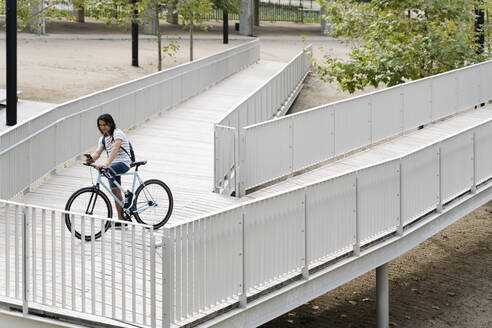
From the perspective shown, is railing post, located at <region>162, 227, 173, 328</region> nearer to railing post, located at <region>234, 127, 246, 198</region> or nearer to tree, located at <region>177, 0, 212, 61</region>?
railing post, located at <region>234, 127, 246, 198</region>

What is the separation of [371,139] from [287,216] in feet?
27.2

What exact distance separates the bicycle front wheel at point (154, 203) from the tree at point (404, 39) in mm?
16168

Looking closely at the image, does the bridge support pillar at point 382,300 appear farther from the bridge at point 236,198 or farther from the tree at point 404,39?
the tree at point 404,39

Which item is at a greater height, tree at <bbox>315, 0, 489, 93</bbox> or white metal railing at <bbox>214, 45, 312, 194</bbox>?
tree at <bbox>315, 0, 489, 93</bbox>

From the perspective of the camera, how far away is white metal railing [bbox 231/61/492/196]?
15766 millimetres

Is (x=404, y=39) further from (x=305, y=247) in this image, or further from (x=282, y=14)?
(x=282, y=14)

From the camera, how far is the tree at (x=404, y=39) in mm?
28281

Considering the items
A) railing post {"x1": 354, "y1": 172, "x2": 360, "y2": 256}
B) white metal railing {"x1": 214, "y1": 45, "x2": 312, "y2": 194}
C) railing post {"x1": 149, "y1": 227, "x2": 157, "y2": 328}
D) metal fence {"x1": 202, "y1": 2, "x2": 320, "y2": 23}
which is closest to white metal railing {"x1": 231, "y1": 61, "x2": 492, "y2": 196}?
white metal railing {"x1": 214, "y1": 45, "x2": 312, "y2": 194}

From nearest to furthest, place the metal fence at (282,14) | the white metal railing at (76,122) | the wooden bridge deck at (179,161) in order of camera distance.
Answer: the white metal railing at (76,122)
the wooden bridge deck at (179,161)
the metal fence at (282,14)

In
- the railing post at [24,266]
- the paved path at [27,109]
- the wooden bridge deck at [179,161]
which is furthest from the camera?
the paved path at [27,109]

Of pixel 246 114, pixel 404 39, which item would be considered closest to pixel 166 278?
pixel 246 114

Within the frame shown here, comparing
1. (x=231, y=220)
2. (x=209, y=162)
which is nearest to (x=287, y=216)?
(x=231, y=220)

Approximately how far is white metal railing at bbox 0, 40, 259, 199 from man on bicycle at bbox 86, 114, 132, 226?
2100mm

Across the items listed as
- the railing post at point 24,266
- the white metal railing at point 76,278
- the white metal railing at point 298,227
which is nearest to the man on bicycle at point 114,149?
the white metal railing at point 76,278
